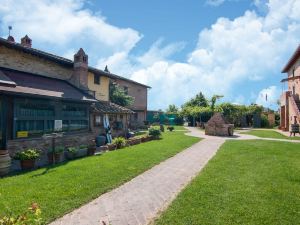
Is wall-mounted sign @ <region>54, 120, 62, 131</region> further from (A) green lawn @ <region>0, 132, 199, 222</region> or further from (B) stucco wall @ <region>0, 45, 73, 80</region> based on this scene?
(B) stucco wall @ <region>0, 45, 73, 80</region>

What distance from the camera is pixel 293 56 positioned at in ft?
98.7

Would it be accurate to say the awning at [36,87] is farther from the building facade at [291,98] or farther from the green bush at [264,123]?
the green bush at [264,123]

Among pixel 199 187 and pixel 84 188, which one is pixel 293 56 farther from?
pixel 84 188

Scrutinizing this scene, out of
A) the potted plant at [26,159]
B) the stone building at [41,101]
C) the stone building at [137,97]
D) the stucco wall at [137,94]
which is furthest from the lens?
the stucco wall at [137,94]

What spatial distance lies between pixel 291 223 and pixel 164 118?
149ft

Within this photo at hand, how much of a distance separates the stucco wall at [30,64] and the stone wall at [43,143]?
5.00 meters

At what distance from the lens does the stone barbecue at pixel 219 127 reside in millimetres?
26594

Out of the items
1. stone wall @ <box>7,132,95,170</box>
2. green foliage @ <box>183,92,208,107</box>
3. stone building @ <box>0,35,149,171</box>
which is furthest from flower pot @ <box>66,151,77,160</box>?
green foliage @ <box>183,92,208,107</box>

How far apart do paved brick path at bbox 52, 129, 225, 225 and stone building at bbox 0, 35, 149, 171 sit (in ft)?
21.5

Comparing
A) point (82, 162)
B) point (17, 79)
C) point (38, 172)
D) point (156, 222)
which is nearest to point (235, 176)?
point (156, 222)

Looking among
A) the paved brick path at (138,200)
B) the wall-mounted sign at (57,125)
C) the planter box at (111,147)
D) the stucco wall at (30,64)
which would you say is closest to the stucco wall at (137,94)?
the stucco wall at (30,64)

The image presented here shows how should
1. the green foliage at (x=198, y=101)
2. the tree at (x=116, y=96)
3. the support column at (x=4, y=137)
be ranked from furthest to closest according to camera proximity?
the green foliage at (x=198, y=101), the tree at (x=116, y=96), the support column at (x=4, y=137)

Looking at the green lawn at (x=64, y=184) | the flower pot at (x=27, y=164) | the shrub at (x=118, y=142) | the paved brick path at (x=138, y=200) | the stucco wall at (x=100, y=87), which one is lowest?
the paved brick path at (x=138, y=200)

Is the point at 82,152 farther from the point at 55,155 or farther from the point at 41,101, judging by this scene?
the point at 41,101
